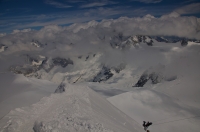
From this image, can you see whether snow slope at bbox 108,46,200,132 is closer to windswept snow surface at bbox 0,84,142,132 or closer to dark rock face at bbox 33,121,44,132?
windswept snow surface at bbox 0,84,142,132

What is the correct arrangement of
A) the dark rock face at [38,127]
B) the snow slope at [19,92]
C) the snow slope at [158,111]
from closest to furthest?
the dark rock face at [38,127], the snow slope at [19,92], the snow slope at [158,111]

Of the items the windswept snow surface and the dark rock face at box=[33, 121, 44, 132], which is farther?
the windswept snow surface

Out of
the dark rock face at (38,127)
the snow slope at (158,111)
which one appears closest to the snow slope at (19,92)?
the dark rock face at (38,127)

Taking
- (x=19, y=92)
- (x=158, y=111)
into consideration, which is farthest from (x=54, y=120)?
(x=158, y=111)

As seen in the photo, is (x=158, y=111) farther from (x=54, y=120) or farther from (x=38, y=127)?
(x=38, y=127)

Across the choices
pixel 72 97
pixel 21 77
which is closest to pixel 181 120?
pixel 72 97

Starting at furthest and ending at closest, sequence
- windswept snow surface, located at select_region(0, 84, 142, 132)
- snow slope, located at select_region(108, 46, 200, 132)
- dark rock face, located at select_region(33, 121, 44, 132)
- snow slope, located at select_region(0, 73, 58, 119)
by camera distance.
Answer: snow slope, located at select_region(108, 46, 200, 132)
snow slope, located at select_region(0, 73, 58, 119)
windswept snow surface, located at select_region(0, 84, 142, 132)
dark rock face, located at select_region(33, 121, 44, 132)

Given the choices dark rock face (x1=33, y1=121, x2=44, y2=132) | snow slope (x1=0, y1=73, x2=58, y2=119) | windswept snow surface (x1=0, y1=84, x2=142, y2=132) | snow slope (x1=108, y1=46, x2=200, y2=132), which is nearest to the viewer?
dark rock face (x1=33, y1=121, x2=44, y2=132)

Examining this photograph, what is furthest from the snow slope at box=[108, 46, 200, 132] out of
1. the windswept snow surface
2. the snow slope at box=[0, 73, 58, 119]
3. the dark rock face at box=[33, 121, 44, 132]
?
the dark rock face at box=[33, 121, 44, 132]

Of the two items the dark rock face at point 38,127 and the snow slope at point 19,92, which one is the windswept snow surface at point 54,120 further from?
the snow slope at point 19,92

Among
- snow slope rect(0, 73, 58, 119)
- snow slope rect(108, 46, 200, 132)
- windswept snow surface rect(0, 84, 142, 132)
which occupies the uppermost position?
windswept snow surface rect(0, 84, 142, 132)

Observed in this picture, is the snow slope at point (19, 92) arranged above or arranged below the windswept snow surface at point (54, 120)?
below
